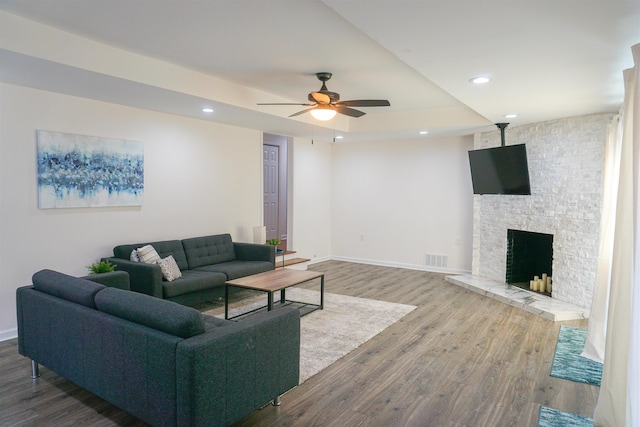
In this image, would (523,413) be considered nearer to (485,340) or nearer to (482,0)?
(485,340)

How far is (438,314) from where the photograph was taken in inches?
202

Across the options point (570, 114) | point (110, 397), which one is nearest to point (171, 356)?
point (110, 397)

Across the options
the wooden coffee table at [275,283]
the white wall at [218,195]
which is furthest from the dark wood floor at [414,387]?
the white wall at [218,195]

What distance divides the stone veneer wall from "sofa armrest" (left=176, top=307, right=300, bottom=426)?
4.26 metres

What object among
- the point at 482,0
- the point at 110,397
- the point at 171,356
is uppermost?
the point at 482,0

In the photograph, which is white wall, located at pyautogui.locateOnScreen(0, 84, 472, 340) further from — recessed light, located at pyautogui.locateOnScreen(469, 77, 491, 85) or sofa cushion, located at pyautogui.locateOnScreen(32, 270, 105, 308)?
recessed light, located at pyautogui.locateOnScreen(469, 77, 491, 85)

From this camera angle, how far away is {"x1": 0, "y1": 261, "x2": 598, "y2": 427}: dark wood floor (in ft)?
9.10

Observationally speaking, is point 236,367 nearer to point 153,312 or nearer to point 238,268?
point 153,312

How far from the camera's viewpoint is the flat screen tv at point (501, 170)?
576 centimetres

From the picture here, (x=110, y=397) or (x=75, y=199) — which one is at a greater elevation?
(x=75, y=199)

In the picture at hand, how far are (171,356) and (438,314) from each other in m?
3.74

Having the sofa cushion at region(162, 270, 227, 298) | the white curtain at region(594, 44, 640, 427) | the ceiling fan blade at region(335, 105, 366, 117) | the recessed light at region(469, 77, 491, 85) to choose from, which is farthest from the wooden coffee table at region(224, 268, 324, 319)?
the white curtain at region(594, 44, 640, 427)

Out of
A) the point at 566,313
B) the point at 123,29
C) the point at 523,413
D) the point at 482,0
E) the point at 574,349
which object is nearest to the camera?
the point at 482,0

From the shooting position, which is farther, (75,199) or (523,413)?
(75,199)
